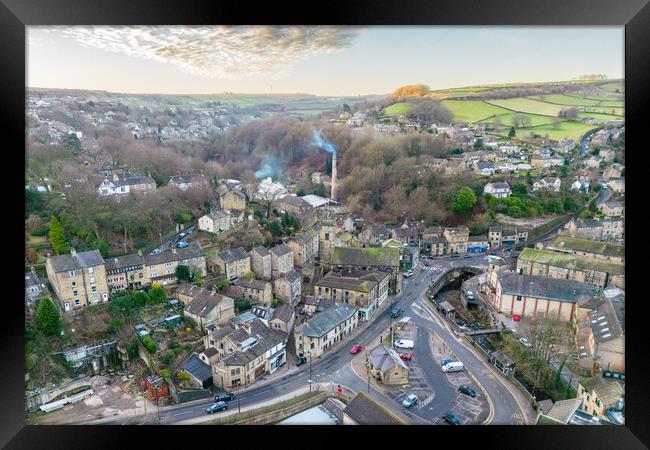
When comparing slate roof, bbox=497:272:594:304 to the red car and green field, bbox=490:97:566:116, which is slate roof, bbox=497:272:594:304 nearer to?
the red car

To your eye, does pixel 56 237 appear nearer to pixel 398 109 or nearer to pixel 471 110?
pixel 398 109

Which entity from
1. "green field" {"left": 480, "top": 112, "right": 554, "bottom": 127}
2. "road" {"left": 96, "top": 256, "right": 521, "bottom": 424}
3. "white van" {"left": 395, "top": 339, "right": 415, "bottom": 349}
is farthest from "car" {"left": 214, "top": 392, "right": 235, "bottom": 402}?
"green field" {"left": 480, "top": 112, "right": 554, "bottom": 127}

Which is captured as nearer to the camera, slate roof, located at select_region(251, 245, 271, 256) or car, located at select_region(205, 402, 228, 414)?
car, located at select_region(205, 402, 228, 414)

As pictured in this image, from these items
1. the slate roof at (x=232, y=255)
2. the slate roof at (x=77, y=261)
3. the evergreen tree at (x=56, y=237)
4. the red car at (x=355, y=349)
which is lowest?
the red car at (x=355, y=349)

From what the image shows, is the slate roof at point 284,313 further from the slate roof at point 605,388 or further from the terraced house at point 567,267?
the terraced house at point 567,267

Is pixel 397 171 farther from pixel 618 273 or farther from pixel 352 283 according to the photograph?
pixel 618 273

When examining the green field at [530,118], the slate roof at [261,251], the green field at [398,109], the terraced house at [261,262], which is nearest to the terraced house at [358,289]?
the terraced house at [261,262]
